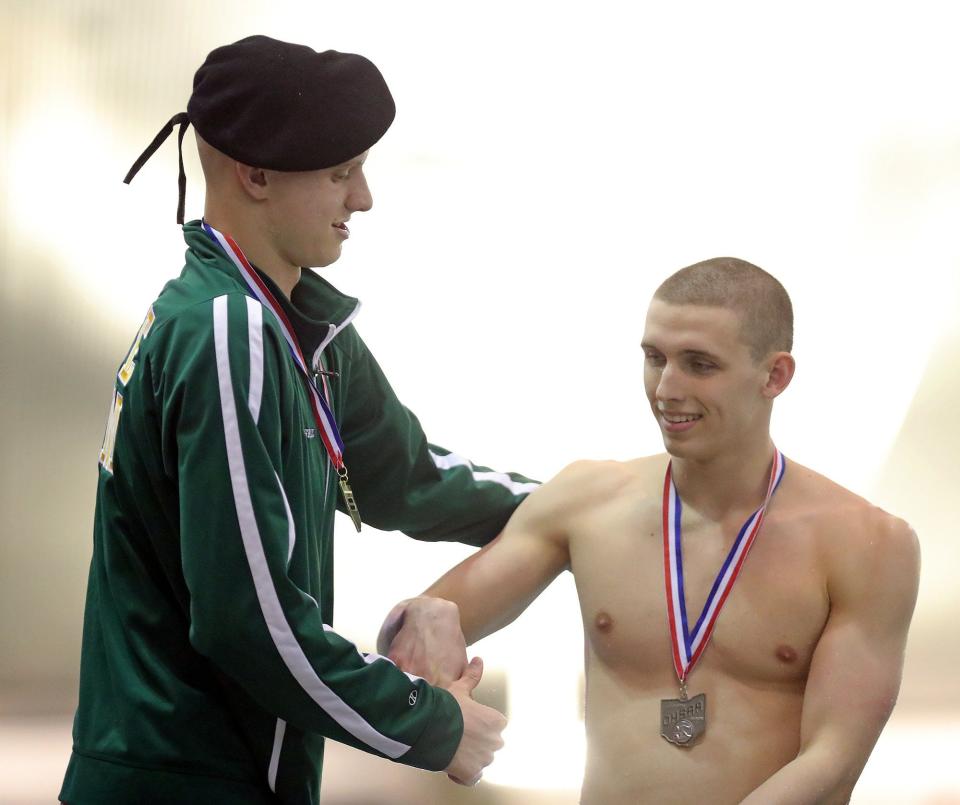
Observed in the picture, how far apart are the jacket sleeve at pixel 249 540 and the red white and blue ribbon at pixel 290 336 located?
109 millimetres

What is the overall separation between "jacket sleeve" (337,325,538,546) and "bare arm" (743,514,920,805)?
0.55 metres

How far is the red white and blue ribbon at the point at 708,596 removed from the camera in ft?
6.61

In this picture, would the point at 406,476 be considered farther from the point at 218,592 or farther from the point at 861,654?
the point at 861,654

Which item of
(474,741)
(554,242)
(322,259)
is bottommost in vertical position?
(474,741)

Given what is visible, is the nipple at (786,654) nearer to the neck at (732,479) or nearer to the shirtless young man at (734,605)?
the shirtless young man at (734,605)

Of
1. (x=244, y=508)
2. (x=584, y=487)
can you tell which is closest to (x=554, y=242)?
(x=584, y=487)

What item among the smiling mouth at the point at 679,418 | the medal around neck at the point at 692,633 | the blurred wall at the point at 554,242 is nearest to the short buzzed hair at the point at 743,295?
the smiling mouth at the point at 679,418

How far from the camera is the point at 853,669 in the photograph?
1916mm

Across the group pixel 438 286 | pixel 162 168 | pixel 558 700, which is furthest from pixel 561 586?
pixel 162 168

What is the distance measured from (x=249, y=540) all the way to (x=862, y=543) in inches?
33.0

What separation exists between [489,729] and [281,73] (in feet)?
2.78

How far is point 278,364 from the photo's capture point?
5.61ft

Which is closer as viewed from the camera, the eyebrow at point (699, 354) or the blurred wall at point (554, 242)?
the eyebrow at point (699, 354)

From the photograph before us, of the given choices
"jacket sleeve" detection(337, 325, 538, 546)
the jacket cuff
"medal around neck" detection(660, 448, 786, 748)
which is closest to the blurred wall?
"jacket sleeve" detection(337, 325, 538, 546)
